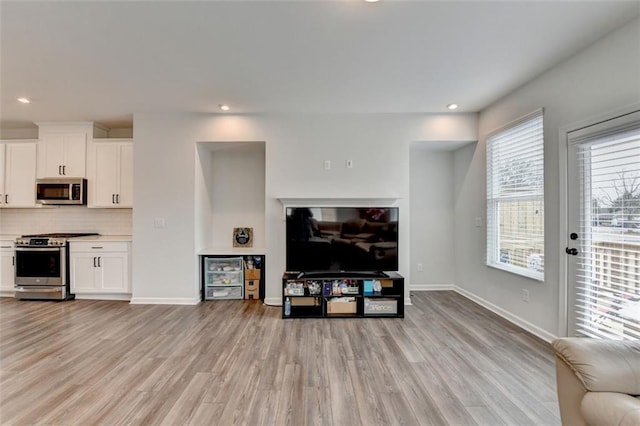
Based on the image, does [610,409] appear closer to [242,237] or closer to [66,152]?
[242,237]

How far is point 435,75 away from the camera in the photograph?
2.98 meters

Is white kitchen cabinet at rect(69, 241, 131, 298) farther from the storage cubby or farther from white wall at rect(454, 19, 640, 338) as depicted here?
white wall at rect(454, 19, 640, 338)

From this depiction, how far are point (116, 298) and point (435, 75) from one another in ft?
16.8

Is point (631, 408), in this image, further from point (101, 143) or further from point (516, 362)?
point (101, 143)

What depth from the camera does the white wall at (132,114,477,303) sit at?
4.11 m

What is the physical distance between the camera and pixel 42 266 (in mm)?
4223

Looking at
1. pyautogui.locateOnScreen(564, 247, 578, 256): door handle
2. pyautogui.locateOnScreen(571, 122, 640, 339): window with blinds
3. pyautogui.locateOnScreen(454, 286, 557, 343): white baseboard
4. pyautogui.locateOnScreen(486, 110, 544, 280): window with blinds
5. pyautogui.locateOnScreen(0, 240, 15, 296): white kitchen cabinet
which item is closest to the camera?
pyautogui.locateOnScreen(571, 122, 640, 339): window with blinds

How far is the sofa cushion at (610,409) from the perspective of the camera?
1142mm

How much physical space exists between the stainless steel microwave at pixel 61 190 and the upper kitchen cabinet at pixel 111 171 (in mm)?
172

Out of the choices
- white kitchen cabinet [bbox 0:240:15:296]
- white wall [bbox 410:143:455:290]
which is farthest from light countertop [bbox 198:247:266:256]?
white kitchen cabinet [bbox 0:240:15:296]

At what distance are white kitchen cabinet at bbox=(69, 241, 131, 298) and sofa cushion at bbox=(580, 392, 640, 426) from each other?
4.93 m

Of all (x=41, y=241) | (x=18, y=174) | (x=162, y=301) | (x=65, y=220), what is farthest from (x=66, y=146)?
(x=162, y=301)

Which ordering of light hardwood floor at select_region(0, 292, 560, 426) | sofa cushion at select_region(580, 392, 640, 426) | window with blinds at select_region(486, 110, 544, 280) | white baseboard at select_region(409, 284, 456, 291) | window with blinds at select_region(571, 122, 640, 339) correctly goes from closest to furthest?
1. sofa cushion at select_region(580, 392, 640, 426)
2. light hardwood floor at select_region(0, 292, 560, 426)
3. window with blinds at select_region(571, 122, 640, 339)
4. window with blinds at select_region(486, 110, 544, 280)
5. white baseboard at select_region(409, 284, 456, 291)

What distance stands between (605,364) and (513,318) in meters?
2.32
